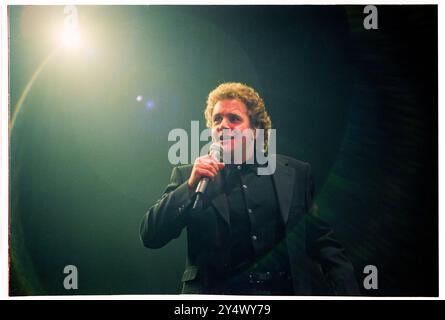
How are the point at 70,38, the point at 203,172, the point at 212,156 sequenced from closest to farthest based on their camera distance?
1. the point at 203,172
2. the point at 212,156
3. the point at 70,38

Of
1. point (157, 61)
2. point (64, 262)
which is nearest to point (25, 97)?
point (157, 61)

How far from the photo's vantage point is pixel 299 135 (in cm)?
300

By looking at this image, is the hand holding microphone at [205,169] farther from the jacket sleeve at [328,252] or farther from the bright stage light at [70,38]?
the bright stage light at [70,38]

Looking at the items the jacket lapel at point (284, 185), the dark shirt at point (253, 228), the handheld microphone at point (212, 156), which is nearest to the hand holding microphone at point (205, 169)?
the handheld microphone at point (212, 156)

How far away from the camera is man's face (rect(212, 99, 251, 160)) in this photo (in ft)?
9.68

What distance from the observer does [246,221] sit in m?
2.87

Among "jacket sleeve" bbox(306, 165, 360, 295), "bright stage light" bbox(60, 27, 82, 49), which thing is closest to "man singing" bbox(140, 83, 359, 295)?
"jacket sleeve" bbox(306, 165, 360, 295)

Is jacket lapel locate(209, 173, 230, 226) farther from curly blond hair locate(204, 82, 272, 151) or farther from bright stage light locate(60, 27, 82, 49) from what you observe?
bright stage light locate(60, 27, 82, 49)

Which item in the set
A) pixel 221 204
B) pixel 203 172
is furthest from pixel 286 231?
pixel 203 172

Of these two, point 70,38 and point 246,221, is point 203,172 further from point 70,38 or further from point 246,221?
point 70,38

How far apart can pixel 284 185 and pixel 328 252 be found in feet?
1.74
